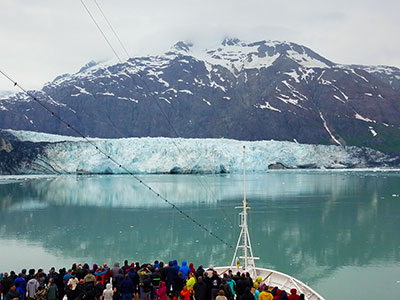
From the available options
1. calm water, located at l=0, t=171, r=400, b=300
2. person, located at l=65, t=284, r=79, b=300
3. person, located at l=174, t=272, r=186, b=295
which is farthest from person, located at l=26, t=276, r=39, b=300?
calm water, located at l=0, t=171, r=400, b=300

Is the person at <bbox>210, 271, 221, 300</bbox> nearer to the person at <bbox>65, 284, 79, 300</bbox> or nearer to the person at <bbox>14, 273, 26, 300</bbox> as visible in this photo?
the person at <bbox>65, 284, 79, 300</bbox>

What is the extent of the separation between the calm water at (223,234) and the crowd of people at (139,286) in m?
6.09

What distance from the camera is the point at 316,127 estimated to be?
145250 millimetres

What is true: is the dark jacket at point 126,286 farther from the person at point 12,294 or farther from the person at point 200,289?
the person at point 12,294

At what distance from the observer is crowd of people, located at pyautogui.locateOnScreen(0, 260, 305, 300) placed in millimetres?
7938

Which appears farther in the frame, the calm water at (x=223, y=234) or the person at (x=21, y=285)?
the calm water at (x=223, y=234)

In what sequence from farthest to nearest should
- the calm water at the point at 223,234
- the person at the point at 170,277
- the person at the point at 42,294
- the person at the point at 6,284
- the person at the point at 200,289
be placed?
the calm water at the point at 223,234 → the person at the point at 170,277 → the person at the point at 6,284 → the person at the point at 42,294 → the person at the point at 200,289

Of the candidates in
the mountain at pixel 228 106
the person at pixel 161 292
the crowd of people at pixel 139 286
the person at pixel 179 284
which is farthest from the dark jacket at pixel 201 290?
the mountain at pixel 228 106

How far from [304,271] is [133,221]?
13.7 metres

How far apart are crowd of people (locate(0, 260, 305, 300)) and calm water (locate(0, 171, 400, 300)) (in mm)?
6092

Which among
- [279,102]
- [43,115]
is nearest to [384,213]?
[279,102]

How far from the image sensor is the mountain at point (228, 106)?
146375 millimetres

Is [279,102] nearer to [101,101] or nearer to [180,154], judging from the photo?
[101,101]

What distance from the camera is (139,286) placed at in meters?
9.20
